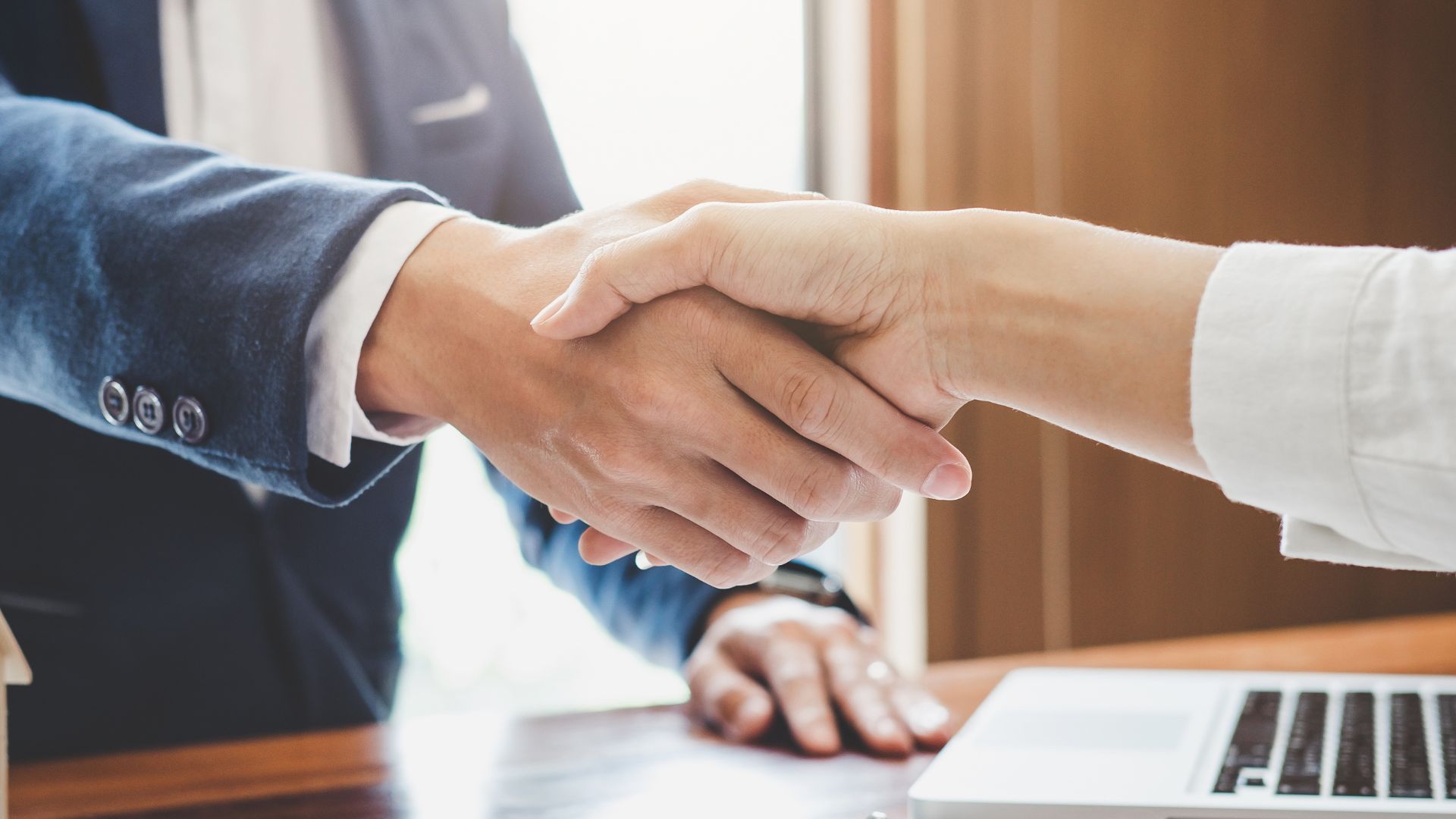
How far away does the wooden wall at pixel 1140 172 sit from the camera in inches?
101

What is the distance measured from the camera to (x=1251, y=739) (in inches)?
26.5

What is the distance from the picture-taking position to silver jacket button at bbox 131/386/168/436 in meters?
0.69

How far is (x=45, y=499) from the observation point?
1077 mm

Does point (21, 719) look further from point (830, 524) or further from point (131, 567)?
point (830, 524)

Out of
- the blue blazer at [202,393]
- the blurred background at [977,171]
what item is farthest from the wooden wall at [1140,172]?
the blue blazer at [202,393]

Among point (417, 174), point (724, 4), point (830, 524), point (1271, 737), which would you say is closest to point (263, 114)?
point (417, 174)

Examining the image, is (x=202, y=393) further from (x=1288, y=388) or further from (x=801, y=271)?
(x=1288, y=388)

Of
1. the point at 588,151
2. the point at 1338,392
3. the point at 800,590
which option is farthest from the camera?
the point at 588,151

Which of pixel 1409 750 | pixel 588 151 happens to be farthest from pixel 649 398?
pixel 588 151

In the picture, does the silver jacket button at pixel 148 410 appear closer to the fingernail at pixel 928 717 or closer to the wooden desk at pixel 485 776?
the wooden desk at pixel 485 776

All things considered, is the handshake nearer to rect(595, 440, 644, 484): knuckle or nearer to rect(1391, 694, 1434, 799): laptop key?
rect(595, 440, 644, 484): knuckle

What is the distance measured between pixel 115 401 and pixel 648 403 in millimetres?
333

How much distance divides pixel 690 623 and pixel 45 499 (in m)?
0.62

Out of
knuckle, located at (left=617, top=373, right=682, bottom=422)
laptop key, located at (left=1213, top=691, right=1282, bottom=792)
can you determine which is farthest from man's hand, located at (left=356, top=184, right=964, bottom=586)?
laptop key, located at (left=1213, top=691, right=1282, bottom=792)
